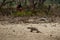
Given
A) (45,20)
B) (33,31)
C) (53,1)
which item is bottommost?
(53,1)

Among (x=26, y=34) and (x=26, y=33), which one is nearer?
(x=26, y=34)

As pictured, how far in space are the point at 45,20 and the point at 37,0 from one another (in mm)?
7183

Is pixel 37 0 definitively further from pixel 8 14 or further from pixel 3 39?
pixel 3 39

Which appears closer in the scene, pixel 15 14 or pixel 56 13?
pixel 15 14

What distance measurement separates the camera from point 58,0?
21.9m

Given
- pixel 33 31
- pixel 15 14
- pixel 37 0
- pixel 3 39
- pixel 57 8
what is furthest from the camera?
pixel 37 0

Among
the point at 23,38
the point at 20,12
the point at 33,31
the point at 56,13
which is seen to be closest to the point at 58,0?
the point at 56,13

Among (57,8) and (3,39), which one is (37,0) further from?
→ (3,39)

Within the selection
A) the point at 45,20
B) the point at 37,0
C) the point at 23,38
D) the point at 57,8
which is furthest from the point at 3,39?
the point at 37,0

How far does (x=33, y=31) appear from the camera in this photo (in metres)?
8.96

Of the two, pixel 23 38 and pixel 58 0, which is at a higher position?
pixel 23 38

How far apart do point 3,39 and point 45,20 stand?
19.4ft

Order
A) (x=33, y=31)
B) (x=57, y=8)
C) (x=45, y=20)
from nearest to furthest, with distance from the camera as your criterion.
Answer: (x=33, y=31), (x=45, y=20), (x=57, y=8)

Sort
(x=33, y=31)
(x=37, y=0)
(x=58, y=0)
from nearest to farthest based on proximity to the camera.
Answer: (x=33, y=31) < (x=37, y=0) < (x=58, y=0)
